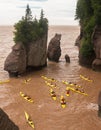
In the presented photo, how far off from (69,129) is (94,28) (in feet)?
79.1

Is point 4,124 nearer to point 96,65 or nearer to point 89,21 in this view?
point 96,65

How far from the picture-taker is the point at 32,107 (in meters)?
36.4

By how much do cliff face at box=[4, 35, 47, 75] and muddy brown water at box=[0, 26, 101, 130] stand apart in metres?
1.33

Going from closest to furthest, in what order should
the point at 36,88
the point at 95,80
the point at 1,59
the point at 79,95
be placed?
the point at 79,95, the point at 36,88, the point at 95,80, the point at 1,59

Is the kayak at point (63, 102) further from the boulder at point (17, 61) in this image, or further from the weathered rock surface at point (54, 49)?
the weathered rock surface at point (54, 49)

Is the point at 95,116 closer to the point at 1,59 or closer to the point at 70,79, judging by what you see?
the point at 70,79

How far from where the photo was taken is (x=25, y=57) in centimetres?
4928

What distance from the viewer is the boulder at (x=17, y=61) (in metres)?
47.8

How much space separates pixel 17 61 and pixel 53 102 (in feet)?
39.2

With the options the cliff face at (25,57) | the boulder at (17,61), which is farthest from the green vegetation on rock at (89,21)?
the boulder at (17,61)

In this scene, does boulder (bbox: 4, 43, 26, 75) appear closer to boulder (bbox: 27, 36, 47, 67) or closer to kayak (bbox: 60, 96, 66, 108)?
boulder (bbox: 27, 36, 47, 67)

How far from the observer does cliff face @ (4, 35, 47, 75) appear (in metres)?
47.9

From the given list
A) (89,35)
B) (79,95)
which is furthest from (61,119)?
(89,35)

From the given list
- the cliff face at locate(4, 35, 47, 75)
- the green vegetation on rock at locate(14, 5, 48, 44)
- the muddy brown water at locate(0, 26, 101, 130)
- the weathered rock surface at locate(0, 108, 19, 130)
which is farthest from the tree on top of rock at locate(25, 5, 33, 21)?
the weathered rock surface at locate(0, 108, 19, 130)
